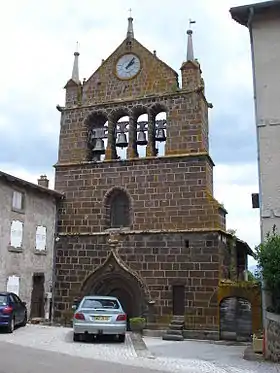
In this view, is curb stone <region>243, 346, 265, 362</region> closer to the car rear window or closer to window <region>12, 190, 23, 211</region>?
the car rear window

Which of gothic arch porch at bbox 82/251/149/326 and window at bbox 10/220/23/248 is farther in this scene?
gothic arch porch at bbox 82/251/149/326

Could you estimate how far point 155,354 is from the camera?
42.1 ft

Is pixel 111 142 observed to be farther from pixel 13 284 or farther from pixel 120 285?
pixel 13 284

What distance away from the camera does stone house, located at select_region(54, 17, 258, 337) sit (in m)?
19.4

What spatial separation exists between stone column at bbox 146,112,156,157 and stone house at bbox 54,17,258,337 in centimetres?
5

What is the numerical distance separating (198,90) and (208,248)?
6868 mm

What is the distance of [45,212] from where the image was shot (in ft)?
Result: 70.4

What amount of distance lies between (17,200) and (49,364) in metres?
11.2

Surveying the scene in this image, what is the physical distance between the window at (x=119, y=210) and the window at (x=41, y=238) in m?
2.99

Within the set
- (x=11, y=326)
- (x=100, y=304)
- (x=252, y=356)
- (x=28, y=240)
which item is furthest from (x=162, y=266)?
(x=252, y=356)

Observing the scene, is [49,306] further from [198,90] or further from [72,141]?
[198,90]

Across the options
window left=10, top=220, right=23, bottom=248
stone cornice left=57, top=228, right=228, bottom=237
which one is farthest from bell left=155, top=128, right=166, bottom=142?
window left=10, top=220, right=23, bottom=248

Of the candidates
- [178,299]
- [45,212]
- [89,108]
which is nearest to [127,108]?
[89,108]

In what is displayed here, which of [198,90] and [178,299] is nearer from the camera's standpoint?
[178,299]
